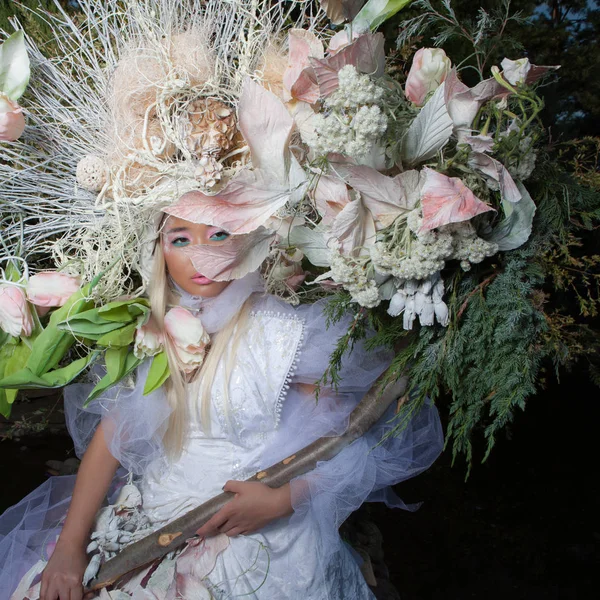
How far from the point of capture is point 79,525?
3.90 feet

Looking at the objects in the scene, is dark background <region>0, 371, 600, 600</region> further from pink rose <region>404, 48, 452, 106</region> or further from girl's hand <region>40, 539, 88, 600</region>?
pink rose <region>404, 48, 452, 106</region>

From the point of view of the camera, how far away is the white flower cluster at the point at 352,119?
785 millimetres

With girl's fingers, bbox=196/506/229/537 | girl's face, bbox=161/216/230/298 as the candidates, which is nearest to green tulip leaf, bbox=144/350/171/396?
girl's face, bbox=161/216/230/298

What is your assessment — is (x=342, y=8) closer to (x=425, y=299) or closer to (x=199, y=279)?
(x=425, y=299)

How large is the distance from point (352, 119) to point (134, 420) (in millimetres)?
680

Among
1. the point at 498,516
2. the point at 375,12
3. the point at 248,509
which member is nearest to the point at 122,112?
the point at 375,12

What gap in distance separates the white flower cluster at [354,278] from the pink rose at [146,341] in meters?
0.42

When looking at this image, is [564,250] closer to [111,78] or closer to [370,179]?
[370,179]

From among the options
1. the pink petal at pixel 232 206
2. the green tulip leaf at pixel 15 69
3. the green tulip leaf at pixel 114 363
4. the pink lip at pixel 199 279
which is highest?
the green tulip leaf at pixel 15 69

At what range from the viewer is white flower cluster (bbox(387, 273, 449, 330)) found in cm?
88

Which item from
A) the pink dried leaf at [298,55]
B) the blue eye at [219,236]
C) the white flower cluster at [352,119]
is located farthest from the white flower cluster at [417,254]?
the blue eye at [219,236]

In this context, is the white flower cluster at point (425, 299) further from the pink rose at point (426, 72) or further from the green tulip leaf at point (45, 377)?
the green tulip leaf at point (45, 377)

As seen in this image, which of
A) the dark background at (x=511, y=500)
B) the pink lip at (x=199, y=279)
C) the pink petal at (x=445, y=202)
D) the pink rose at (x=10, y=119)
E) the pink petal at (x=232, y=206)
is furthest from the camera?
the dark background at (x=511, y=500)

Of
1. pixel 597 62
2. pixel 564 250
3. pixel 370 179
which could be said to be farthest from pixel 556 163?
pixel 597 62
